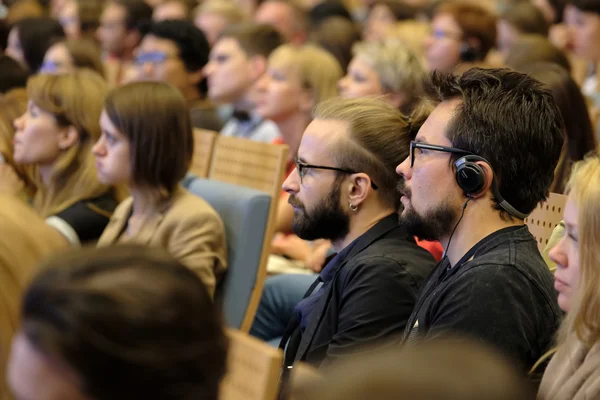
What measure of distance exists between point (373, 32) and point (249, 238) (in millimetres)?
4290

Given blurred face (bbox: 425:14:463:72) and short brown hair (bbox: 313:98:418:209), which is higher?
short brown hair (bbox: 313:98:418:209)

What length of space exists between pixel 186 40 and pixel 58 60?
2.62 feet

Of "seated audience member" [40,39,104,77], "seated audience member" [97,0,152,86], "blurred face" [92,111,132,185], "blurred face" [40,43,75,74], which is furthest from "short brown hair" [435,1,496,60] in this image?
"blurred face" [92,111,132,185]

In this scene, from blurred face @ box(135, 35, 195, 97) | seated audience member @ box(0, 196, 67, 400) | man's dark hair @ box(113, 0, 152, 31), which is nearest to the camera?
seated audience member @ box(0, 196, 67, 400)

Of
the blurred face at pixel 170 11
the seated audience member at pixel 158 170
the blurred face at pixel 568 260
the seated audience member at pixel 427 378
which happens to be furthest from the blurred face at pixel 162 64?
the seated audience member at pixel 427 378

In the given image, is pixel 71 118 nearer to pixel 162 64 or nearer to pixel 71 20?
pixel 162 64

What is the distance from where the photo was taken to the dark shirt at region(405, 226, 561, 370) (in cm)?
159

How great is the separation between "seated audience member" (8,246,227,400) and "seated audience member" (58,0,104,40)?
20.7 ft

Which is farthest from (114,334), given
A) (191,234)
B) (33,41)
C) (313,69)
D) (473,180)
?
(33,41)

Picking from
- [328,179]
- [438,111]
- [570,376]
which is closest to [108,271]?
[570,376]

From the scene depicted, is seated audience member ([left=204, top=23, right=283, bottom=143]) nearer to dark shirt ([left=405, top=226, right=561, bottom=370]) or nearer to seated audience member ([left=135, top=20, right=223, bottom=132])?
seated audience member ([left=135, top=20, right=223, bottom=132])

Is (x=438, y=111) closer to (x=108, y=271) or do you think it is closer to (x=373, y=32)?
(x=108, y=271)

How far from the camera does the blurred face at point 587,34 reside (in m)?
5.00

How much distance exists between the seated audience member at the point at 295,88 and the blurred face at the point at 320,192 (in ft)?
6.54
